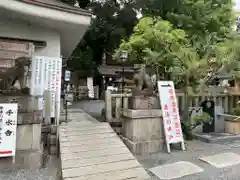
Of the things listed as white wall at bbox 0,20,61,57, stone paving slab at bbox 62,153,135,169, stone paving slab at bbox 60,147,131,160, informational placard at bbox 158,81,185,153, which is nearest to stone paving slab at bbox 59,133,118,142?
stone paving slab at bbox 60,147,131,160

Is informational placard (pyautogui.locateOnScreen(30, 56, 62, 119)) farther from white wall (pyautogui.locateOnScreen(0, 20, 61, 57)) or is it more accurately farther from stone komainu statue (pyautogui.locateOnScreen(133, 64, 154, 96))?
stone komainu statue (pyautogui.locateOnScreen(133, 64, 154, 96))

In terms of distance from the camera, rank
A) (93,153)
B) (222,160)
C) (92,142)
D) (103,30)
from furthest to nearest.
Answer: (103,30), (222,160), (92,142), (93,153)

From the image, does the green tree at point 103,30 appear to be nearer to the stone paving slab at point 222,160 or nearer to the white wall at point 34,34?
the white wall at point 34,34

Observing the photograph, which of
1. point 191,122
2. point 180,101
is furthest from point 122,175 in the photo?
point 180,101

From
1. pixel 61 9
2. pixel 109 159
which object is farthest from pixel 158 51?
pixel 109 159

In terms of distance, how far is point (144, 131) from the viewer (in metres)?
6.37

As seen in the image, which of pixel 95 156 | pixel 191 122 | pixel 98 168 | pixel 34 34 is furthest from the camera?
pixel 191 122

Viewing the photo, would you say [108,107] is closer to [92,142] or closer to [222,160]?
[92,142]

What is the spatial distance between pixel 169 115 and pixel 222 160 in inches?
69.8

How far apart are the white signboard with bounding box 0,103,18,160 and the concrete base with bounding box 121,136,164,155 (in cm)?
297

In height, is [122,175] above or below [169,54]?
below

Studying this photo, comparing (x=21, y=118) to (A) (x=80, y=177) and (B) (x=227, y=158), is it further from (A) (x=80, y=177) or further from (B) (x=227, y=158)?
(B) (x=227, y=158)

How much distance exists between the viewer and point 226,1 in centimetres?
1302

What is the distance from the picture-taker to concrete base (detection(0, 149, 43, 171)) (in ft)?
16.0
